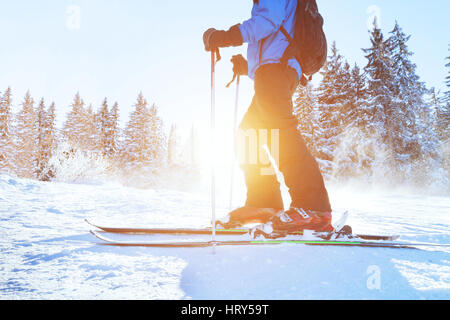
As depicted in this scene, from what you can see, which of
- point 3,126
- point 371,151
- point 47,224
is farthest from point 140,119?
point 47,224

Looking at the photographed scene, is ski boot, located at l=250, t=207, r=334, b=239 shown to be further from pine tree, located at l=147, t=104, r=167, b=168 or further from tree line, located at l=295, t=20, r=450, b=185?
pine tree, located at l=147, t=104, r=167, b=168

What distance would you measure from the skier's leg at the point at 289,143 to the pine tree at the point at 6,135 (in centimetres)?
3574

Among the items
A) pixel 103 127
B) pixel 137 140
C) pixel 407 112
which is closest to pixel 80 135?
pixel 103 127

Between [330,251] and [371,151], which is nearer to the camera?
[330,251]

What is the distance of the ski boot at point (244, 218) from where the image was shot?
1790 millimetres

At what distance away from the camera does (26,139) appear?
30938 mm

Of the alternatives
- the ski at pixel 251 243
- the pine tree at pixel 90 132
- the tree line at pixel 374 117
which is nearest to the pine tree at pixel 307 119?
the tree line at pixel 374 117

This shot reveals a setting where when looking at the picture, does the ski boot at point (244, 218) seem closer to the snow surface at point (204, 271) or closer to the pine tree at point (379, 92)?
the snow surface at point (204, 271)

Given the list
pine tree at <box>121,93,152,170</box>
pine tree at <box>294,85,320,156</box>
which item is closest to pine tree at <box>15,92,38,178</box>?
pine tree at <box>121,93,152,170</box>

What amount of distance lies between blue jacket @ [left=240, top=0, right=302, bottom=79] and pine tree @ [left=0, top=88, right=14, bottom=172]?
3566 centimetres

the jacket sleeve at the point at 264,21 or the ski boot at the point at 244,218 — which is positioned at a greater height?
the jacket sleeve at the point at 264,21
